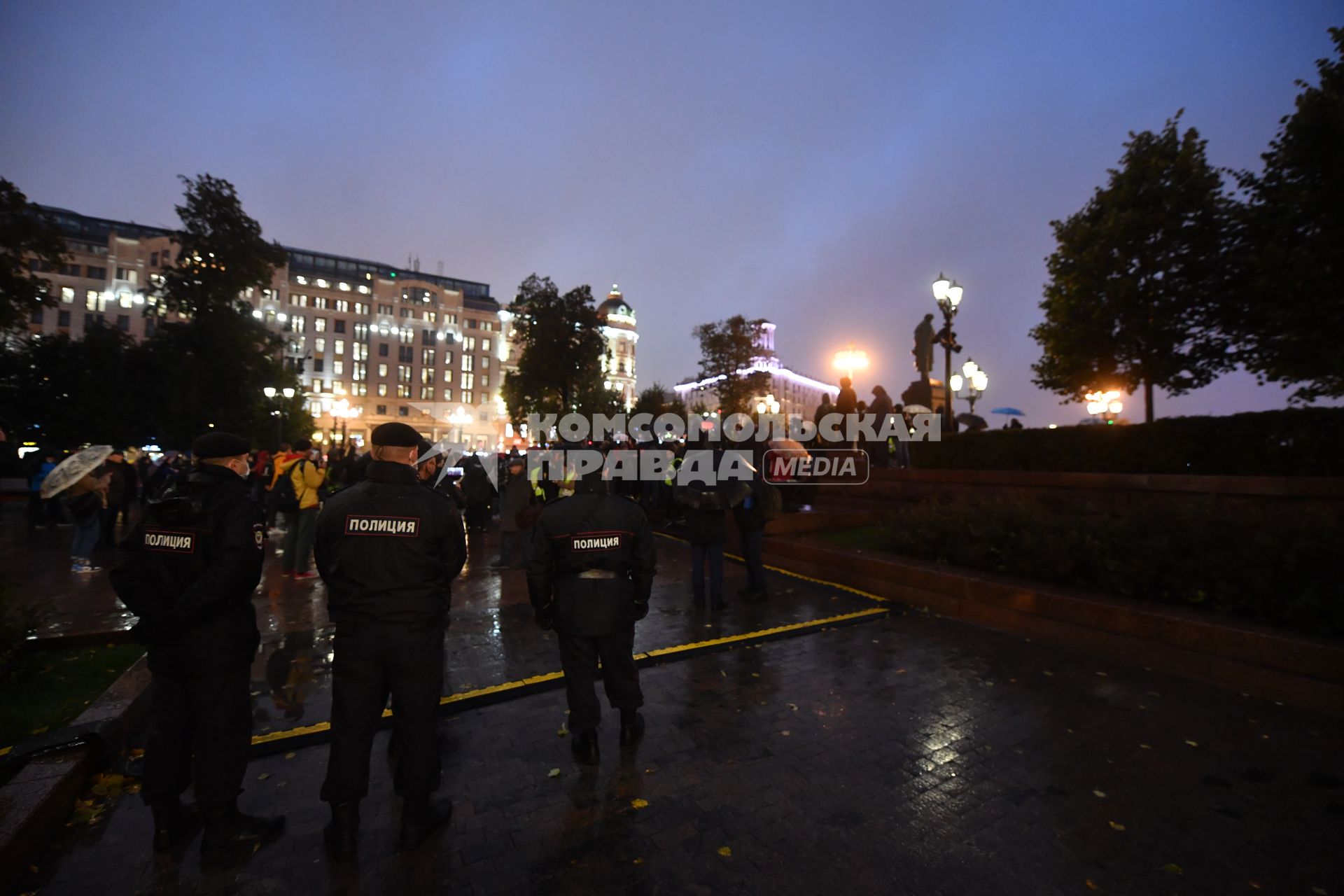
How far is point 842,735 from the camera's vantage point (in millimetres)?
4164

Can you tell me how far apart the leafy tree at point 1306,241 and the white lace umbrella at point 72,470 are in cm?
1955

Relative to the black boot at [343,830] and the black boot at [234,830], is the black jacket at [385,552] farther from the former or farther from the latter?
the black boot at [234,830]

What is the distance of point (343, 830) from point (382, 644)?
2.99 feet

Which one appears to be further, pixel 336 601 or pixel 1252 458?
pixel 1252 458

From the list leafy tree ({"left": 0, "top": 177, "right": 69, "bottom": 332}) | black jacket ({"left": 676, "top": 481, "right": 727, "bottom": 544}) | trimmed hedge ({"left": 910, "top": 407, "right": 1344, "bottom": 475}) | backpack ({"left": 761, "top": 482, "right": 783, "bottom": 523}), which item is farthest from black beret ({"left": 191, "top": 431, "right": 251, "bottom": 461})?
leafy tree ({"left": 0, "top": 177, "right": 69, "bottom": 332})

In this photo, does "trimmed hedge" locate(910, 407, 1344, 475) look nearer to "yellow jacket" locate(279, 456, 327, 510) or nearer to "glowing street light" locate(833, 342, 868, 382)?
"glowing street light" locate(833, 342, 868, 382)

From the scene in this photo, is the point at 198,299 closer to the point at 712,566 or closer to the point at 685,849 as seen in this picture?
the point at 712,566

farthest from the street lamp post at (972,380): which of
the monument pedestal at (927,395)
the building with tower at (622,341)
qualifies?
the building with tower at (622,341)

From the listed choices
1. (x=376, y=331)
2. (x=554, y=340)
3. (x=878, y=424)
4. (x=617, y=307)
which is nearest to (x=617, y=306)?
(x=617, y=307)

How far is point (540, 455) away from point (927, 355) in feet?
46.9

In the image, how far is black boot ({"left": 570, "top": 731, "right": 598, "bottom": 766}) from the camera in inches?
149

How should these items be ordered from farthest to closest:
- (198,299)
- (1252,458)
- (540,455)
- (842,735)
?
(198,299) → (1252,458) → (540,455) → (842,735)

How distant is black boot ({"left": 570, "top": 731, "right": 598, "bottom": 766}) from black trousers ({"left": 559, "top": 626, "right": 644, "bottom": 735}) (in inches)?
1.5

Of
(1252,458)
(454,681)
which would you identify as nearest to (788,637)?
(454,681)
